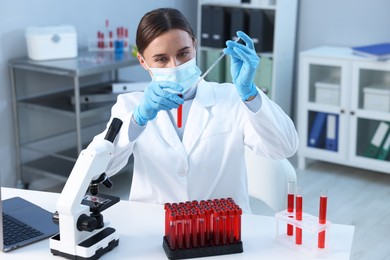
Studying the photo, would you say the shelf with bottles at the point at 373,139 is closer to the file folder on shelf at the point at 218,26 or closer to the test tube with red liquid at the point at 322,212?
the file folder on shelf at the point at 218,26

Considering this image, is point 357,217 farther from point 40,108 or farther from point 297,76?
point 40,108

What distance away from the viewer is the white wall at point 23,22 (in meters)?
3.32

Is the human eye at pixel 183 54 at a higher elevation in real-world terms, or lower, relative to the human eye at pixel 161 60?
higher

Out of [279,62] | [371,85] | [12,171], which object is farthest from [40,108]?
[371,85]

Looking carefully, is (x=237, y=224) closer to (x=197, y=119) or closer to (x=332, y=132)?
(x=197, y=119)

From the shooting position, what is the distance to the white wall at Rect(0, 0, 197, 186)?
3.32 m

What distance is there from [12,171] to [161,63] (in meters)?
2.02

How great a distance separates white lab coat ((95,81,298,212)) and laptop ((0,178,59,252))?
0.79 ft

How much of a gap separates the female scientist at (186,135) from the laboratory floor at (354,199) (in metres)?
1.13

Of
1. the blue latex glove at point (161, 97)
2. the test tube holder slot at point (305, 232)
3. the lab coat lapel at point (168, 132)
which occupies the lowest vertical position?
the test tube holder slot at point (305, 232)

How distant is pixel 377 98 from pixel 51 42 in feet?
6.22

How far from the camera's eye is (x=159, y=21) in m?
1.76

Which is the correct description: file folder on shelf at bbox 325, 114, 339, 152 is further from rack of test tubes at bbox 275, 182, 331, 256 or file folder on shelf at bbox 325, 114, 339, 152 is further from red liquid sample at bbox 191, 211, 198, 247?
red liquid sample at bbox 191, 211, 198, 247

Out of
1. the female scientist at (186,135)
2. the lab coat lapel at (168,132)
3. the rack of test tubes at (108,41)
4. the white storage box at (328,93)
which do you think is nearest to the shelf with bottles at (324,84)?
the white storage box at (328,93)
